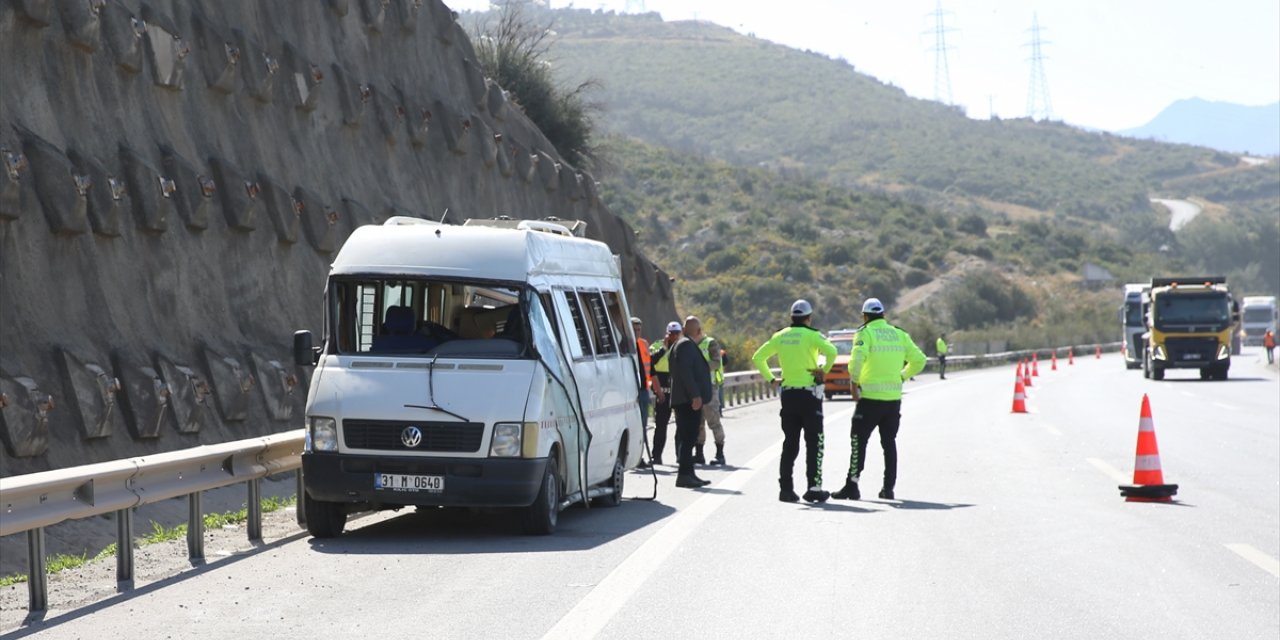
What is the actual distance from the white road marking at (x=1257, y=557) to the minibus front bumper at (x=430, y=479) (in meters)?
5.17

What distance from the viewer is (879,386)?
15820 mm

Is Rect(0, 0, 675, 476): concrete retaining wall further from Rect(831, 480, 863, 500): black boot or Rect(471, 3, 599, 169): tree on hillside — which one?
Rect(471, 3, 599, 169): tree on hillside

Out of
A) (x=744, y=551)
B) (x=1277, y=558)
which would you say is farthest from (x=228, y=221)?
(x=1277, y=558)

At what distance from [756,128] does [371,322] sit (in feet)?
544

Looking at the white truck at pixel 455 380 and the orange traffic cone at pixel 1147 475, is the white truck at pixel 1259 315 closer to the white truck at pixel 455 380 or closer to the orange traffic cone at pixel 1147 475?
the orange traffic cone at pixel 1147 475

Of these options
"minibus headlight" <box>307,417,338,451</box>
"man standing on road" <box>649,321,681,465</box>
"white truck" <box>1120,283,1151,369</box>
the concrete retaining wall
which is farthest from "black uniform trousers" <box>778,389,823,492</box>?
"white truck" <box>1120,283,1151,369</box>

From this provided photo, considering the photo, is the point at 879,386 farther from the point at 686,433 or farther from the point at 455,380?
the point at 455,380

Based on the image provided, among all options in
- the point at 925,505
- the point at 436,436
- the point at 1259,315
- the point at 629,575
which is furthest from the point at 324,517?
the point at 1259,315

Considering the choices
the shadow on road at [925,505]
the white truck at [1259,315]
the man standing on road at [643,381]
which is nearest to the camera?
the shadow on road at [925,505]

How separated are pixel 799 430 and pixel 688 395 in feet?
6.95

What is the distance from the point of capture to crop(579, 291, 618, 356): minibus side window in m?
14.8

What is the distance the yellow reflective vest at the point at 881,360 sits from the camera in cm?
1570

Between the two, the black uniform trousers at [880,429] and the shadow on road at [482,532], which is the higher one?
the black uniform trousers at [880,429]

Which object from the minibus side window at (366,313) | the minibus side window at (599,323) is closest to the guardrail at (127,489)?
the minibus side window at (366,313)
